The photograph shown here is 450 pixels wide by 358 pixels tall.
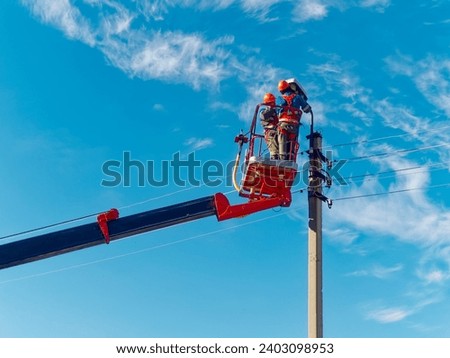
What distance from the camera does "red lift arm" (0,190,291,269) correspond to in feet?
48.3

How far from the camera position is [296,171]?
1440 centimetres

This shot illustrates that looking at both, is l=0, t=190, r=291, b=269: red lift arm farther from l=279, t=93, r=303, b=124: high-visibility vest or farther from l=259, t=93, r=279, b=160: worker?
l=279, t=93, r=303, b=124: high-visibility vest

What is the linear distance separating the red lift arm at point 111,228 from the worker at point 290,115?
1.13 m

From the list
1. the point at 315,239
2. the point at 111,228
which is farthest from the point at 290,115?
the point at 111,228

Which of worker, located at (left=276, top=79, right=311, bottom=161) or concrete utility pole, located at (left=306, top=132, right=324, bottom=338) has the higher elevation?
worker, located at (left=276, top=79, right=311, bottom=161)

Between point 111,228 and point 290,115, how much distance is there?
493cm

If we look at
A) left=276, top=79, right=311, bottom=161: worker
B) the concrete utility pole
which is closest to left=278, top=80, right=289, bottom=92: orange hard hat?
left=276, top=79, right=311, bottom=161: worker

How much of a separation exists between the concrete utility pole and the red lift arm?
1.09 m

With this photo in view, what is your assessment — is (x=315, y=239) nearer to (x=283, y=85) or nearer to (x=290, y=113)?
(x=290, y=113)

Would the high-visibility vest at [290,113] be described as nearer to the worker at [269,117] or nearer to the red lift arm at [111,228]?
the worker at [269,117]

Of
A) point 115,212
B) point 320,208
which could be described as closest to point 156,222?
point 115,212

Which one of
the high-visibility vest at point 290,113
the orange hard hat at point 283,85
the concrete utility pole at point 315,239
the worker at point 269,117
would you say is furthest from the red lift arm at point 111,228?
the orange hard hat at point 283,85

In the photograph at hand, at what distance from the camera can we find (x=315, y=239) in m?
13.3

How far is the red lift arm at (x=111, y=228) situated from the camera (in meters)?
14.7
